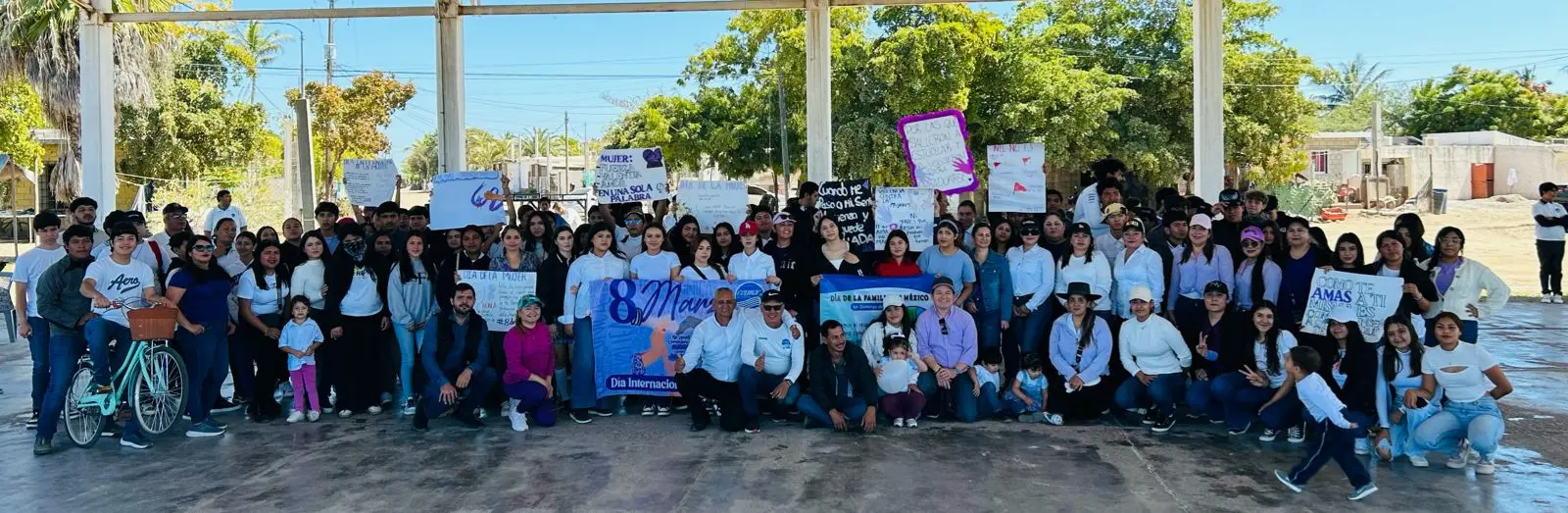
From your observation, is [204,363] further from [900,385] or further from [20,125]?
[20,125]

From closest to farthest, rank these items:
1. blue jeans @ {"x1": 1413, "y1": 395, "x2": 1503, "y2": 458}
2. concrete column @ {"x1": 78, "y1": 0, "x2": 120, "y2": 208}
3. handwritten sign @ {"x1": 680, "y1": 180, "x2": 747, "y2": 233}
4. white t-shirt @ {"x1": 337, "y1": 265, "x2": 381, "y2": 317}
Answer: blue jeans @ {"x1": 1413, "y1": 395, "x2": 1503, "y2": 458} → white t-shirt @ {"x1": 337, "y1": 265, "x2": 381, "y2": 317} → handwritten sign @ {"x1": 680, "y1": 180, "x2": 747, "y2": 233} → concrete column @ {"x1": 78, "y1": 0, "x2": 120, "y2": 208}

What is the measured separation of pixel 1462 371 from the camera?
21.0 ft

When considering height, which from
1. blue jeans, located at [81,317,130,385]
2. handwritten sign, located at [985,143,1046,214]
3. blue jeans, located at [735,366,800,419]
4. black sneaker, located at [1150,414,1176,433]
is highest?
handwritten sign, located at [985,143,1046,214]

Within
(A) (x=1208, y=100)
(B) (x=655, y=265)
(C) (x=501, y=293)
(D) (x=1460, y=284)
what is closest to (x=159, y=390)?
(C) (x=501, y=293)

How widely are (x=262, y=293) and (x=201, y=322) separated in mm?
514

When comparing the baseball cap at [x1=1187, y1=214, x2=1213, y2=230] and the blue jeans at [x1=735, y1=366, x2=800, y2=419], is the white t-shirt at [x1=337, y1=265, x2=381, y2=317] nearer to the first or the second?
the blue jeans at [x1=735, y1=366, x2=800, y2=419]

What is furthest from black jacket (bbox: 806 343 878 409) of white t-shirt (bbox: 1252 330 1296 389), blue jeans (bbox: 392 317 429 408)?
blue jeans (bbox: 392 317 429 408)

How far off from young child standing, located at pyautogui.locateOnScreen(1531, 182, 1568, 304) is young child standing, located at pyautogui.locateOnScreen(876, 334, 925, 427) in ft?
35.1

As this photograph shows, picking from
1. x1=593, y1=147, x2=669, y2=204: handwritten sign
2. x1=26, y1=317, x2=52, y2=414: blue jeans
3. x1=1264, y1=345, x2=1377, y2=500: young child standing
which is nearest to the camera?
x1=1264, y1=345, x2=1377, y2=500: young child standing

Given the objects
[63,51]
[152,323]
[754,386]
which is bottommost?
[754,386]

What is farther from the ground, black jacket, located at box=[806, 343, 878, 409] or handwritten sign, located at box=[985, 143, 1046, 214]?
handwritten sign, located at box=[985, 143, 1046, 214]

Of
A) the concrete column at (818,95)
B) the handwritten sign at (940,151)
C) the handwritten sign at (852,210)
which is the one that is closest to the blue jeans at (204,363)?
the handwritten sign at (852,210)

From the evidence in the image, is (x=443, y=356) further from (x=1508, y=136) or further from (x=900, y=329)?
(x=1508, y=136)

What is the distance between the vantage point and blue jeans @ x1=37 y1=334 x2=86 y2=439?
714 cm
